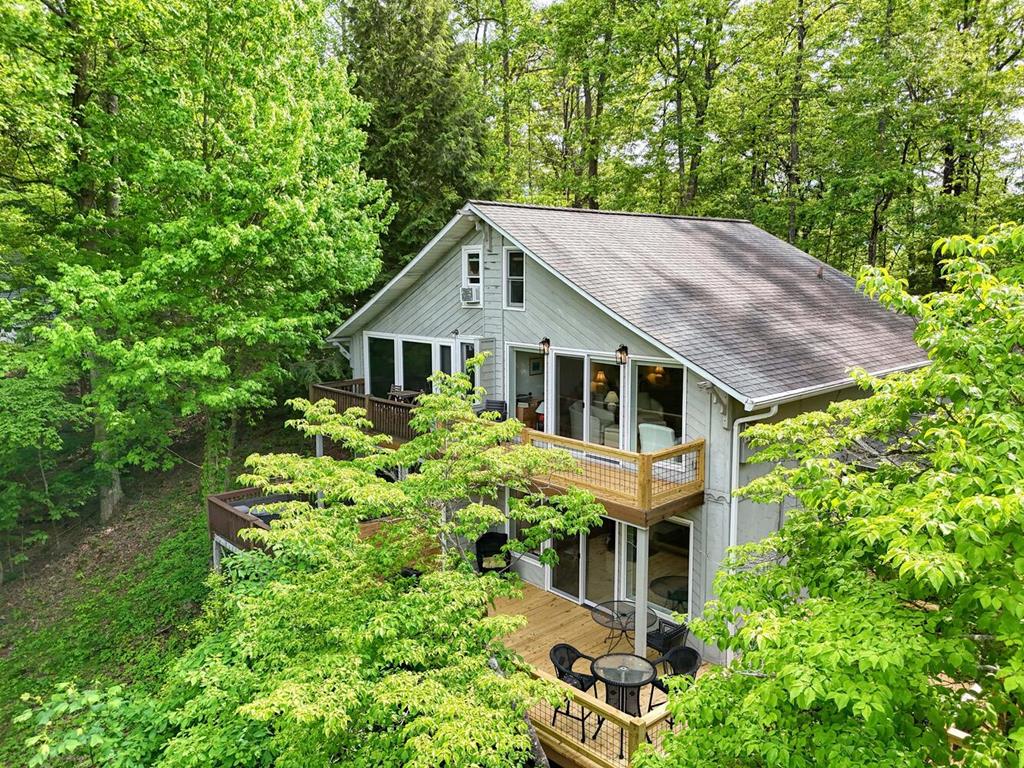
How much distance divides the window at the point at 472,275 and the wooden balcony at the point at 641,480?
3.99 metres

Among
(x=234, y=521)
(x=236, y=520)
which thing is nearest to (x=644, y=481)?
(x=236, y=520)

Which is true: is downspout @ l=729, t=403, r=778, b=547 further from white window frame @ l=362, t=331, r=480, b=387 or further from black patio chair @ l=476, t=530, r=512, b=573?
white window frame @ l=362, t=331, r=480, b=387

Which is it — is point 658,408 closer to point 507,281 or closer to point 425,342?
point 507,281

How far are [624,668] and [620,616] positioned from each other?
7.10ft

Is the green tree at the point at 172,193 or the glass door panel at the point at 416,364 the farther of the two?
the glass door panel at the point at 416,364

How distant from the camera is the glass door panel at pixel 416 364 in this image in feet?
51.4

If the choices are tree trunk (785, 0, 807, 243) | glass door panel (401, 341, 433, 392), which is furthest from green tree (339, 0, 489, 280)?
tree trunk (785, 0, 807, 243)

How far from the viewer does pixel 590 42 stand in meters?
26.3

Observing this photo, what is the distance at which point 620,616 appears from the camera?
35.6 ft

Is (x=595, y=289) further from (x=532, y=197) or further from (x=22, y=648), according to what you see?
(x=532, y=197)

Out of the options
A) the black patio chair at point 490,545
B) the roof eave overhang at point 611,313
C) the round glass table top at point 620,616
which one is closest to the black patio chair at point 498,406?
the black patio chair at point 490,545

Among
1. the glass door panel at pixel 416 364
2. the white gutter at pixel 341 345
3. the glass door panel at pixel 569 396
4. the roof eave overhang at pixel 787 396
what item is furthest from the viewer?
the white gutter at pixel 341 345

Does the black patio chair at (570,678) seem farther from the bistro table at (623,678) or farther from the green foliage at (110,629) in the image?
the green foliage at (110,629)

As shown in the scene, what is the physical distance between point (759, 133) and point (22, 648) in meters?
27.8
